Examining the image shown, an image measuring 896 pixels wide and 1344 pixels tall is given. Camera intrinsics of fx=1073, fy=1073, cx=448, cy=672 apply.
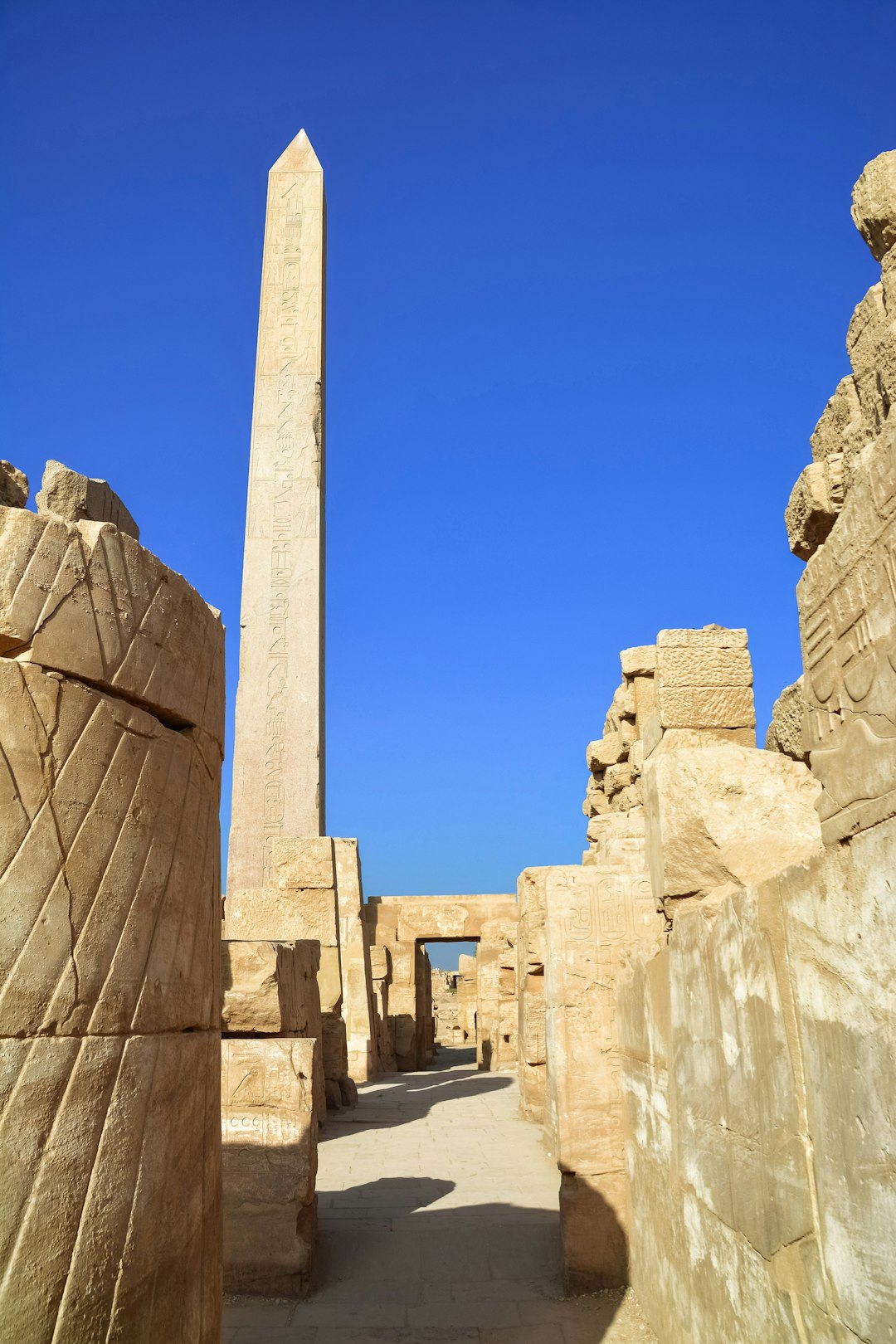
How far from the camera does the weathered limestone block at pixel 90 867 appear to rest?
181 cm

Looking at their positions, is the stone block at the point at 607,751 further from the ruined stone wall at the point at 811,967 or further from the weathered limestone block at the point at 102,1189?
the weathered limestone block at the point at 102,1189

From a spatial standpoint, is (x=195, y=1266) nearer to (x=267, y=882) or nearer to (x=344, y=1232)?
(x=344, y=1232)

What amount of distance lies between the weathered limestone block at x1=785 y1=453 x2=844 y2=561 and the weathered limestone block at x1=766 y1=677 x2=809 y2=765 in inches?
35.4

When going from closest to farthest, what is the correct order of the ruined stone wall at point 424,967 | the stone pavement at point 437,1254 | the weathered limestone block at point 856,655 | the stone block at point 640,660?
the weathered limestone block at point 856,655
the stone pavement at point 437,1254
the stone block at point 640,660
the ruined stone wall at point 424,967

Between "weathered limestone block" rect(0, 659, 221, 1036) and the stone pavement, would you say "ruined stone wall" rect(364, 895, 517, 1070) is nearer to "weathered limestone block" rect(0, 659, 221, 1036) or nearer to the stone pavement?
the stone pavement

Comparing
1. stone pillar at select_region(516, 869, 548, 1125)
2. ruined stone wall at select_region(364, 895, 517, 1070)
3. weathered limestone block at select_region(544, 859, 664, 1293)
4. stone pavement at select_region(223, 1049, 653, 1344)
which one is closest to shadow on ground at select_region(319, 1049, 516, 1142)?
stone pavement at select_region(223, 1049, 653, 1344)

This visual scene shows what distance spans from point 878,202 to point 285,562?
11412 mm

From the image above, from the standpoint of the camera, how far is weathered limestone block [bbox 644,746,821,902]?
3.54m

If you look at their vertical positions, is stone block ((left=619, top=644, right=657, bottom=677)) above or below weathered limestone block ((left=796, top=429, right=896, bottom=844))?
above

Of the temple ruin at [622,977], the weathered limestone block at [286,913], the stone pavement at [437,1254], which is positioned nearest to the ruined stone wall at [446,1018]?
the weathered limestone block at [286,913]

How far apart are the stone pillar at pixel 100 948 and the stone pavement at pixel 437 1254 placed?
7.49 feet

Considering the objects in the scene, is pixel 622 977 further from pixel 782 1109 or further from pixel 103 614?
pixel 103 614

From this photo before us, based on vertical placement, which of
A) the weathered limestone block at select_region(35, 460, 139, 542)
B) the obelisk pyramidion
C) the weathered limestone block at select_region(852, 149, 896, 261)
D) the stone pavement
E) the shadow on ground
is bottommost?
the stone pavement

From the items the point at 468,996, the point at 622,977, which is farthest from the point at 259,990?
the point at 468,996
